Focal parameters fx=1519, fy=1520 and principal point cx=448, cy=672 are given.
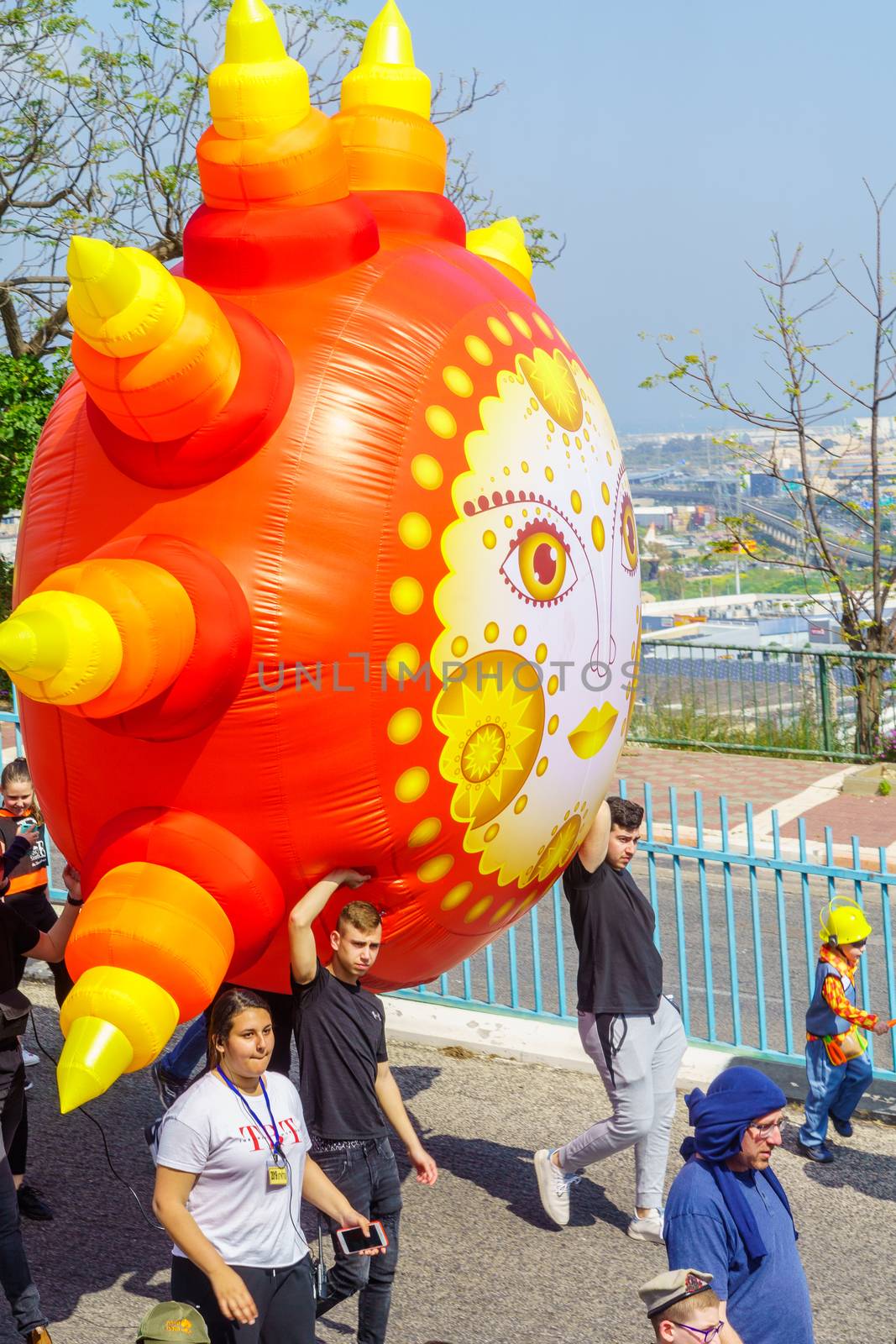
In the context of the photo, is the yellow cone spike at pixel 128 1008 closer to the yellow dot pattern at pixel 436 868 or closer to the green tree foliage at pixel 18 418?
the yellow dot pattern at pixel 436 868

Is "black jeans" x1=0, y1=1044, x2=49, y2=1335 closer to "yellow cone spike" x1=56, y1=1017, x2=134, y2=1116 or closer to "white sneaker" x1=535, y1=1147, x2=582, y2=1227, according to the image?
"yellow cone spike" x1=56, y1=1017, x2=134, y2=1116

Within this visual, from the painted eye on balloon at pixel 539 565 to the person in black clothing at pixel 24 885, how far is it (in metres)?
2.09

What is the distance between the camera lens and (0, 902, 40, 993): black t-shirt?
5.05 meters

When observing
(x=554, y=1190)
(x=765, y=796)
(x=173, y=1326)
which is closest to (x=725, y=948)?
(x=765, y=796)

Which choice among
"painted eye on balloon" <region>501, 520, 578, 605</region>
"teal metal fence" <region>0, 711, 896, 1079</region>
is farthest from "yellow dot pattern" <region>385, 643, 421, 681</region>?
"teal metal fence" <region>0, 711, 896, 1079</region>

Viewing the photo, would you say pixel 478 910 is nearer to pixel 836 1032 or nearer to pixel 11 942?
pixel 11 942

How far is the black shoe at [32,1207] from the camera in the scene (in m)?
5.82

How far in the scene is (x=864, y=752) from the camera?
53.6 ft

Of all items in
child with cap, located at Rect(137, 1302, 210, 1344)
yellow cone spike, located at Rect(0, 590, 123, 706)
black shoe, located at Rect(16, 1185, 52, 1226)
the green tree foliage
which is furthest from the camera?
the green tree foliage

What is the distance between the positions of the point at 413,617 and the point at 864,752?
13.0 meters

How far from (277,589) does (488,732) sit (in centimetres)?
77

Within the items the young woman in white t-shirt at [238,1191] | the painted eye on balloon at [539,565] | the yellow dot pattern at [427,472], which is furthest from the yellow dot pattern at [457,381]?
the young woman in white t-shirt at [238,1191]

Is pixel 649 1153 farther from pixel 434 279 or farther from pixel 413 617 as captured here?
pixel 434 279

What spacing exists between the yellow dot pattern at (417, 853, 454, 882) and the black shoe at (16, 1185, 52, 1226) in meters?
2.45
